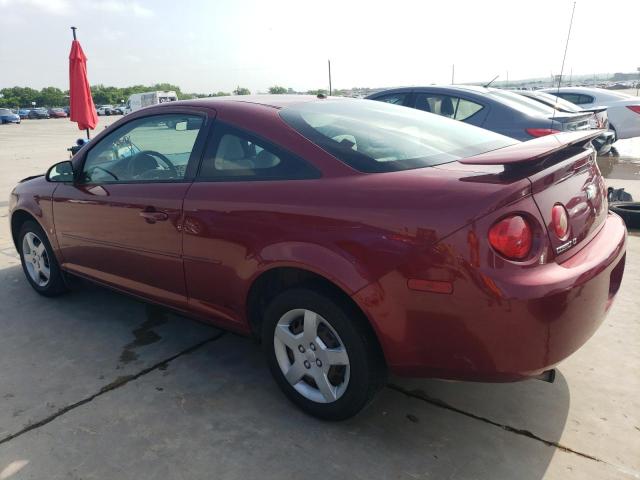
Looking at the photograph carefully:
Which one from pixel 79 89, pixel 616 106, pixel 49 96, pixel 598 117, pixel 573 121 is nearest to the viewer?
pixel 573 121

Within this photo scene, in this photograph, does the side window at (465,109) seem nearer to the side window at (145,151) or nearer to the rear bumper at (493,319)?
the side window at (145,151)

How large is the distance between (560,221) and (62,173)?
10.6 ft

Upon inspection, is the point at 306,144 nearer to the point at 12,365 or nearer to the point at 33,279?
the point at 12,365

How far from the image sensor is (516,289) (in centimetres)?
186

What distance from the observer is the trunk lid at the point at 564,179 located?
2.00m

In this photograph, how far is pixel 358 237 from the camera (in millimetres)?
2119

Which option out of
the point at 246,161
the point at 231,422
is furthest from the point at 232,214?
the point at 231,422

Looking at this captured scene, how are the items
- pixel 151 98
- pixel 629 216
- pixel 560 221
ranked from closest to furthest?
pixel 560 221
pixel 629 216
pixel 151 98

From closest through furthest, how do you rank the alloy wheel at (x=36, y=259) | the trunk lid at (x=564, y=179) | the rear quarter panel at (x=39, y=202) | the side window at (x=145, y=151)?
the trunk lid at (x=564, y=179)
the side window at (x=145, y=151)
the rear quarter panel at (x=39, y=202)
the alloy wheel at (x=36, y=259)

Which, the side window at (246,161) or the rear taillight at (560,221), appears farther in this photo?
the side window at (246,161)

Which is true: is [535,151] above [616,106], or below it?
above

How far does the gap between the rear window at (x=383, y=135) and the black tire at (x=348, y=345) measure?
24.1 inches

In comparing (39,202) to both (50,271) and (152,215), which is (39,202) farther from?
(152,215)

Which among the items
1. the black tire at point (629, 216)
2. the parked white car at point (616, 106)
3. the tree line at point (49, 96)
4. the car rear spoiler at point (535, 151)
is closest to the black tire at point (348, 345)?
the car rear spoiler at point (535, 151)
